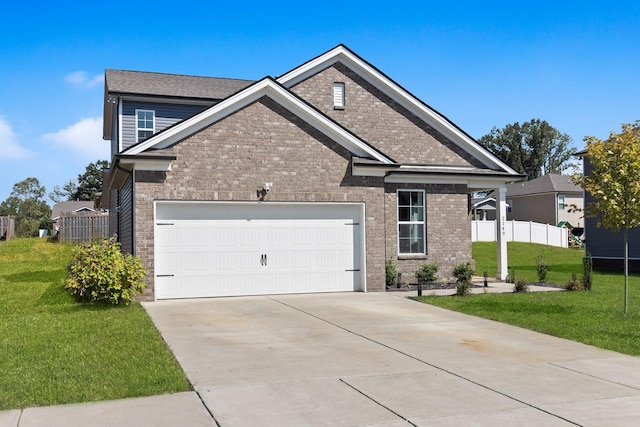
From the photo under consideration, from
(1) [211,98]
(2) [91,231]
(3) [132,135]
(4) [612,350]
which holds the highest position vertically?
(1) [211,98]

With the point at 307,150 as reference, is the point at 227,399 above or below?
below

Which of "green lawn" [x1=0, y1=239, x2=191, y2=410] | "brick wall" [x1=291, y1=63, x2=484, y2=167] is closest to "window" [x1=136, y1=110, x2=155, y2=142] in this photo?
"brick wall" [x1=291, y1=63, x2=484, y2=167]

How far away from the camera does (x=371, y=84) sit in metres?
20.8

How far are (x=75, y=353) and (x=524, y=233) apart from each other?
39.6 m

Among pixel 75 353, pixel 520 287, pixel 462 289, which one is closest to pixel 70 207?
pixel 462 289

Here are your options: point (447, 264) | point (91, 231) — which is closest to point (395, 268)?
point (447, 264)

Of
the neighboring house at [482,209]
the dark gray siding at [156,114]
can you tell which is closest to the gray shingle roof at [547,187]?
the neighboring house at [482,209]

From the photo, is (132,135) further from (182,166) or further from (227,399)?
(227,399)

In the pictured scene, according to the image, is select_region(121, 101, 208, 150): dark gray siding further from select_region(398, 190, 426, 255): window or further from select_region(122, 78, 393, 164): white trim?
select_region(398, 190, 426, 255): window

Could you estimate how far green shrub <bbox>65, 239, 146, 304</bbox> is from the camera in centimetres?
1372

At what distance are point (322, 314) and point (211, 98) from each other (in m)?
11.6

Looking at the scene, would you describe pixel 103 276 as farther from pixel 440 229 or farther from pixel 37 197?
pixel 37 197

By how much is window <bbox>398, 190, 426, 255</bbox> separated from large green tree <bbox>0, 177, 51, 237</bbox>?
72539 millimetres

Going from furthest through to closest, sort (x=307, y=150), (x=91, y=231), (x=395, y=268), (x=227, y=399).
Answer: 1. (x=91, y=231)
2. (x=395, y=268)
3. (x=307, y=150)
4. (x=227, y=399)
